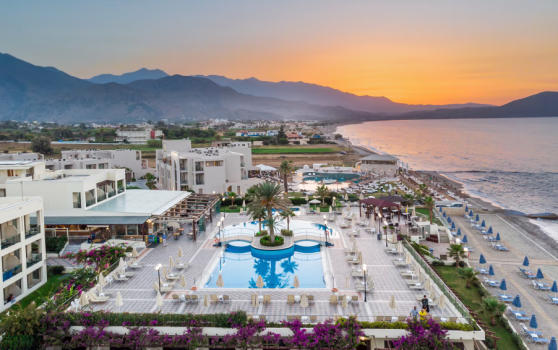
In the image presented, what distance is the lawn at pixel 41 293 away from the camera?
17.4m

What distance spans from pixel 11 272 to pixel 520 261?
28.9 metres

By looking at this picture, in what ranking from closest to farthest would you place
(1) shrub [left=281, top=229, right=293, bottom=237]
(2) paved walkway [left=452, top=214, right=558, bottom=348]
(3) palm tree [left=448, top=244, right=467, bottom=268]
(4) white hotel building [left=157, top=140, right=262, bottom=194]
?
(2) paved walkway [left=452, top=214, right=558, bottom=348] < (3) palm tree [left=448, top=244, right=467, bottom=268] < (1) shrub [left=281, top=229, right=293, bottom=237] < (4) white hotel building [left=157, top=140, right=262, bottom=194]

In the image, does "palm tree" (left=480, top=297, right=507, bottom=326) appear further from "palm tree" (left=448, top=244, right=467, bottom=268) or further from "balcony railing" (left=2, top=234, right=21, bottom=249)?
"balcony railing" (left=2, top=234, right=21, bottom=249)

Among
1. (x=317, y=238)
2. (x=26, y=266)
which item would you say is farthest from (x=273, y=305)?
(x=26, y=266)

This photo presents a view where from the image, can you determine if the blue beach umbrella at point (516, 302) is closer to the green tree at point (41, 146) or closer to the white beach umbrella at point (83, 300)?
the white beach umbrella at point (83, 300)

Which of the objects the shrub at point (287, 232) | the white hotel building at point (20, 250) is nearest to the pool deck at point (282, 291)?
the shrub at point (287, 232)

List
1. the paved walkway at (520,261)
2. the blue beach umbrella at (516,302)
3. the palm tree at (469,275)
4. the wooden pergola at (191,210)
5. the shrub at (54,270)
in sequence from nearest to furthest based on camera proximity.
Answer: the blue beach umbrella at (516,302)
the paved walkway at (520,261)
the palm tree at (469,275)
the shrub at (54,270)
the wooden pergola at (191,210)

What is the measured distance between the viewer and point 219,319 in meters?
13.6

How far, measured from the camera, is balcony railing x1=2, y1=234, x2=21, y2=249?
55.8 ft

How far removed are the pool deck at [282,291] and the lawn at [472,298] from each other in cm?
258

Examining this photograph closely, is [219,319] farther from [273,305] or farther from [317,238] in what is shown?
[317,238]

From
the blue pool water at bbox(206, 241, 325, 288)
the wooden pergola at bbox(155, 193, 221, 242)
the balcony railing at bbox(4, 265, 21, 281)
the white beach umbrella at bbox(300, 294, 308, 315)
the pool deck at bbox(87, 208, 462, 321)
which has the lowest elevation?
the blue pool water at bbox(206, 241, 325, 288)

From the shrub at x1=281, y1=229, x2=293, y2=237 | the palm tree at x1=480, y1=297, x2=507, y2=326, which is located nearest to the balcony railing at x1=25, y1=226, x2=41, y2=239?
the shrub at x1=281, y1=229, x2=293, y2=237

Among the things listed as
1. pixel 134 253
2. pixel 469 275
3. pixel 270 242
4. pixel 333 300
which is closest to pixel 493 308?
pixel 469 275
